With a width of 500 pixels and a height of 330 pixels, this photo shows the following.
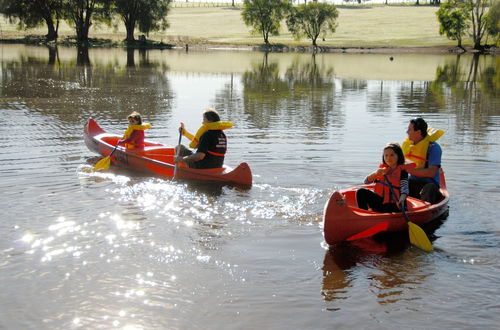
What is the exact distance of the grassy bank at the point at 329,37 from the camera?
70.5m

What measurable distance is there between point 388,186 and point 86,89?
17.2 metres

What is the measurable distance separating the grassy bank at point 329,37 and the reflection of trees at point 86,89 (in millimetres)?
36174

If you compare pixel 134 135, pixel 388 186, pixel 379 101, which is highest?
pixel 379 101

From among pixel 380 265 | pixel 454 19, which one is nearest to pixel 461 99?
pixel 380 265

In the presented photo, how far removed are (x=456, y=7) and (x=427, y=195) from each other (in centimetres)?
6631

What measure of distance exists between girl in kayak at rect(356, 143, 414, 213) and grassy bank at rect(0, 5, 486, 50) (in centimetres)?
6132

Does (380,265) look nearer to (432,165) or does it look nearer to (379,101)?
(432,165)

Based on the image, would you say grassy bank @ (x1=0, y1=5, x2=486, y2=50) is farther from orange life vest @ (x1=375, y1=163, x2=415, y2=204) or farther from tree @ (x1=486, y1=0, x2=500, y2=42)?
orange life vest @ (x1=375, y1=163, x2=415, y2=204)

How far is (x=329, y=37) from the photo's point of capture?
80375 millimetres

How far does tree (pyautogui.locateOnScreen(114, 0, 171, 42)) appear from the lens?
218 feet

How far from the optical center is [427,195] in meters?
8.20

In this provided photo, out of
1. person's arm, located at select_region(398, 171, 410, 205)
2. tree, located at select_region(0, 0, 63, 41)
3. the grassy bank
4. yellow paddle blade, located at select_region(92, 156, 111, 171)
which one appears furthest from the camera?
the grassy bank

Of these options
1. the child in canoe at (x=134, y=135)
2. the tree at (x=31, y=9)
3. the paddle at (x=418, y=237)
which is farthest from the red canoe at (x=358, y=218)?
the tree at (x=31, y=9)

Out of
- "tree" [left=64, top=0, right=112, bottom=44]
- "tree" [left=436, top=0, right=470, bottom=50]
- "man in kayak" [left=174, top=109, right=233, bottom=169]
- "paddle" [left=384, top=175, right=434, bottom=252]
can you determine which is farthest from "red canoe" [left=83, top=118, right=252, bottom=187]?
"tree" [left=436, top=0, right=470, bottom=50]
